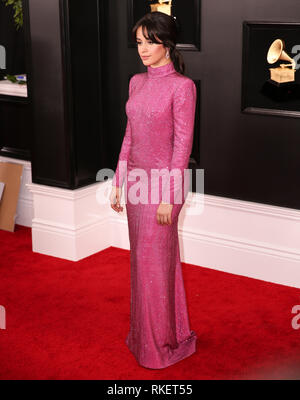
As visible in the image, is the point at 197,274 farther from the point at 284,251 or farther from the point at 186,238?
the point at 284,251

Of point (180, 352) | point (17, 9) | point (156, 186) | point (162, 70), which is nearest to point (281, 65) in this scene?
point (162, 70)

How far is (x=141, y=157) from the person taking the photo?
10.9 feet

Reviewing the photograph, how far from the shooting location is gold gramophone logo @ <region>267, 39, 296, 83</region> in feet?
13.8

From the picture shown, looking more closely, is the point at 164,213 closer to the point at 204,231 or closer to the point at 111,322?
the point at 111,322

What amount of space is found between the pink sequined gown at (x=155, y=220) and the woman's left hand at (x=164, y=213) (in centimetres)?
4

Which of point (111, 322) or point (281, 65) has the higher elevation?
point (281, 65)

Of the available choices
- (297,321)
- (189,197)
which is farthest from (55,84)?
(297,321)

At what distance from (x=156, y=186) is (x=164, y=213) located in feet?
0.50

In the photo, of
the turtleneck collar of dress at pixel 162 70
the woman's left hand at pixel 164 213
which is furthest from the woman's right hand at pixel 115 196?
the turtleneck collar of dress at pixel 162 70

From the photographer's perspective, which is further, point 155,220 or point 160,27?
point 155,220

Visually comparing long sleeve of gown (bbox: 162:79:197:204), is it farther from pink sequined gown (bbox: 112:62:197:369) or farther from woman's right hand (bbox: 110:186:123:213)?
woman's right hand (bbox: 110:186:123:213)

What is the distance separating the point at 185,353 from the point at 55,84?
2205 mm

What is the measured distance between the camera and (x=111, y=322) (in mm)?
4098

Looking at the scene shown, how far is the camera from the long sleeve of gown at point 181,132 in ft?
10.3
